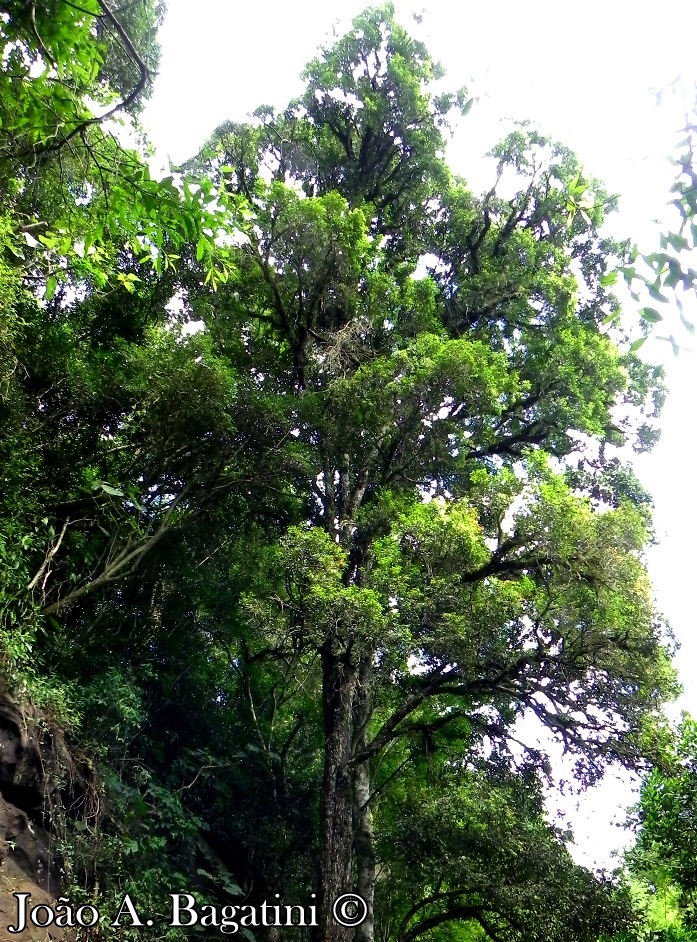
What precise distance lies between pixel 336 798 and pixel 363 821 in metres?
1.11

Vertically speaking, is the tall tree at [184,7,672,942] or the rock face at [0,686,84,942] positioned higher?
the tall tree at [184,7,672,942]

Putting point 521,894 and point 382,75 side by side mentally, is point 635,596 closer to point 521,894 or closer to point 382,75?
point 521,894

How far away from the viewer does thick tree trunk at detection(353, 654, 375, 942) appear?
7763 mm

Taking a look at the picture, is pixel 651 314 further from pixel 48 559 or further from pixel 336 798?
pixel 336 798

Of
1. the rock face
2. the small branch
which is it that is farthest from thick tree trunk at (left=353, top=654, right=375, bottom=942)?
the small branch

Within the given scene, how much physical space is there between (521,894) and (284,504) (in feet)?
16.2

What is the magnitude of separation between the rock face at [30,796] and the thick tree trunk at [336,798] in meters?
2.61

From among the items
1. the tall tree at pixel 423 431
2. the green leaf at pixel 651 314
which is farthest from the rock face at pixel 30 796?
the green leaf at pixel 651 314

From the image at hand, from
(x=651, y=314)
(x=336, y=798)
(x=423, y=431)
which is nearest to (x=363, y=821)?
(x=336, y=798)

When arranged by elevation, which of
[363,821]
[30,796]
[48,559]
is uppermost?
[48,559]

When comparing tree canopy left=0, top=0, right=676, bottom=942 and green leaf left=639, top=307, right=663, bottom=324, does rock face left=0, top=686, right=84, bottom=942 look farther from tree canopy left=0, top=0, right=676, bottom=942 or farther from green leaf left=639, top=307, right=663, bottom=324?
green leaf left=639, top=307, right=663, bottom=324

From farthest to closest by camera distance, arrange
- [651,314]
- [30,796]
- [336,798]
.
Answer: [336,798], [30,796], [651,314]

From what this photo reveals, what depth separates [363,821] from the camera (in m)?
8.40

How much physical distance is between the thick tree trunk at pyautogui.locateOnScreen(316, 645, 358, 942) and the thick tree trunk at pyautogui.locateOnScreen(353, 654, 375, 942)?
9.7 inches
